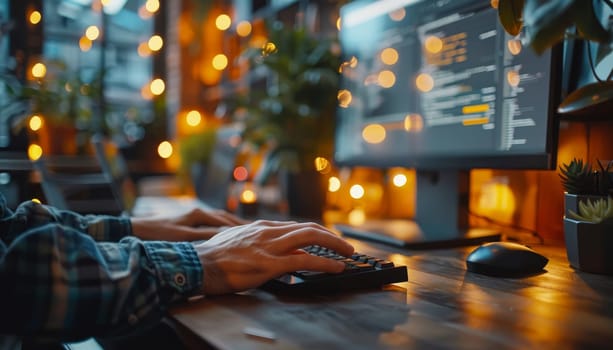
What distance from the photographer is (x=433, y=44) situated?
40.1 inches

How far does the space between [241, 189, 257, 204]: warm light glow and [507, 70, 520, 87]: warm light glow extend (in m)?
0.90

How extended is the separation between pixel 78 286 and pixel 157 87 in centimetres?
333

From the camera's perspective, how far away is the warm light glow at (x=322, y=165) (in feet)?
4.97

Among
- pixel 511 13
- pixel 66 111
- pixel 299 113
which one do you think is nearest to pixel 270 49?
pixel 299 113

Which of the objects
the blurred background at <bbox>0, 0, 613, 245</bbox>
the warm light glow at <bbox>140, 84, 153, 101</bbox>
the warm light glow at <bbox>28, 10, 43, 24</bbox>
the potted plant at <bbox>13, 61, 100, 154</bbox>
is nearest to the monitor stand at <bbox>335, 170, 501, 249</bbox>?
the blurred background at <bbox>0, 0, 613, 245</bbox>

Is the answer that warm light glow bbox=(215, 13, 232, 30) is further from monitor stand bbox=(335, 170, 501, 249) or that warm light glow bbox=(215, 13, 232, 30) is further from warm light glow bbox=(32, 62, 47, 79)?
monitor stand bbox=(335, 170, 501, 249)

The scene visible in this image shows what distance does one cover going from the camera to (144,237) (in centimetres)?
92

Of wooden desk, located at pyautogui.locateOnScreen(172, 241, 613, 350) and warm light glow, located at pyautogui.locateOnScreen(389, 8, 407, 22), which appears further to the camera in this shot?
warm light glow, located at pyautogui.locateOnScreen(389, 8, 407, 22)

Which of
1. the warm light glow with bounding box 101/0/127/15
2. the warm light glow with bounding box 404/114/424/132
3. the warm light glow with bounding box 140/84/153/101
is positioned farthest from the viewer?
the warm light glow with bounding box 140/84/153/101

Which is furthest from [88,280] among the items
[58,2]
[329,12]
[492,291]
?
[58,2]

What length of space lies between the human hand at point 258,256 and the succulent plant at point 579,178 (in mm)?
353

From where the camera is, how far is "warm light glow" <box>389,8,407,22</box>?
1.10m

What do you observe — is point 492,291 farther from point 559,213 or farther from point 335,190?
point 335,190

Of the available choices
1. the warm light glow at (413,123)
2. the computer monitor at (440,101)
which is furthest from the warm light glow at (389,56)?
the warm light glow at (413,123)
